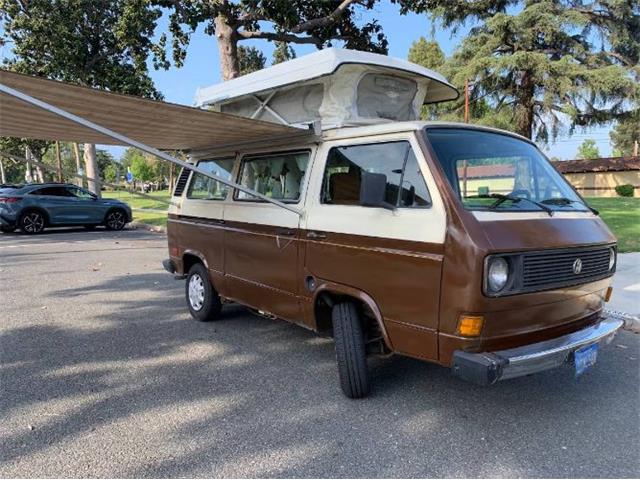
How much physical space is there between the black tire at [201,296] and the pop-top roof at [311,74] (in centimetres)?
206

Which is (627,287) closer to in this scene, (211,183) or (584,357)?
(584,357)

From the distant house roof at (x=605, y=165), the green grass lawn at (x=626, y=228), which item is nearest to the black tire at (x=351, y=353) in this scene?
the green grass lawn at (x=626, y=228)

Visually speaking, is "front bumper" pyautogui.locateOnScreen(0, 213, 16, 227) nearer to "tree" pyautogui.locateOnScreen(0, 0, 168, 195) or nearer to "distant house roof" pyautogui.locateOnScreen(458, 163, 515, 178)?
"tree" pyautogui.locateOnScreen(0, 0, 168, 195)

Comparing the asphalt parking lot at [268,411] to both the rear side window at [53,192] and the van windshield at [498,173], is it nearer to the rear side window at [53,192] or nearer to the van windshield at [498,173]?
the van windshield at [498,173]

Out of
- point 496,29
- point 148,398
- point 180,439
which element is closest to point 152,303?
point 148,398

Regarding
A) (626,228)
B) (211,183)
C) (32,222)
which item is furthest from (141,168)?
(211,183)

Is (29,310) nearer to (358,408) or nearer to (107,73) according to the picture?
(358,408)

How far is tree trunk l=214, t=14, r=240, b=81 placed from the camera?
13.6 metres

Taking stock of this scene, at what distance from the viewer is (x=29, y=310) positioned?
22.0ft

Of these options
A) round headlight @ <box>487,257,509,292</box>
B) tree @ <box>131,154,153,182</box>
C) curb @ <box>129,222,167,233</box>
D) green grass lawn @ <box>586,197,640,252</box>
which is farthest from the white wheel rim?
tree @ <box>131,154,153,182</box>

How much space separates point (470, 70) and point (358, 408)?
77.1 ft

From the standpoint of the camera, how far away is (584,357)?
3.55 metres

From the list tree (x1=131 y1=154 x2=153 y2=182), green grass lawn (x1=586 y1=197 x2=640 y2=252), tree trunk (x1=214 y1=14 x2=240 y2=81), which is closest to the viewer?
green grass lawn (x1=586 y1=197 x2=640 y2=252)

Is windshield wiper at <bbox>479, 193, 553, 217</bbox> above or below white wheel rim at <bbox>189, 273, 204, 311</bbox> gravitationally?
above
